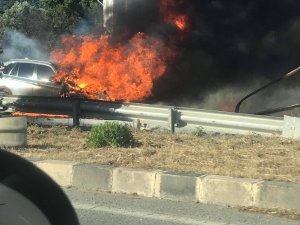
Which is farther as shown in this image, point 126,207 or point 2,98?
point 2,98

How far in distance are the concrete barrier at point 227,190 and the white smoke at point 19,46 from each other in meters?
27.2

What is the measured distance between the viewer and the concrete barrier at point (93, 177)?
241 inches

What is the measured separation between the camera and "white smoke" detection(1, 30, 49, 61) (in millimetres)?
34084

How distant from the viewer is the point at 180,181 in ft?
18.9

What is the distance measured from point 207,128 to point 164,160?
87.4 inches

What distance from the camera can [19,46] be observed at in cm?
3916

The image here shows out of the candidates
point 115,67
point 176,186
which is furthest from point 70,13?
point 176,186

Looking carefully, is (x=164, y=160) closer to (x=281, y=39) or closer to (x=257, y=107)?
(x=257, y=107)

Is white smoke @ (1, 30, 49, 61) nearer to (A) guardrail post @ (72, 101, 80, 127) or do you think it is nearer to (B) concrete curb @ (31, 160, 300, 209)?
(A) guardrail post @ (72, 101, 80, 127)

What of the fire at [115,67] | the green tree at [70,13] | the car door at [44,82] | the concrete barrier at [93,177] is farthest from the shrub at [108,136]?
the green tree at [70,13]

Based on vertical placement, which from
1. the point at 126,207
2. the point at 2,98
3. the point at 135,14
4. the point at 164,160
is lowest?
the point at 126,207

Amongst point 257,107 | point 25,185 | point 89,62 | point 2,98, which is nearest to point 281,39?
point 257,107

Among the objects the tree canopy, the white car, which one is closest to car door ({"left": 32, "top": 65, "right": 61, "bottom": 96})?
the white car

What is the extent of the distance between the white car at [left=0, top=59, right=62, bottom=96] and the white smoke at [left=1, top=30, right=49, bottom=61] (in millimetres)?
15319
